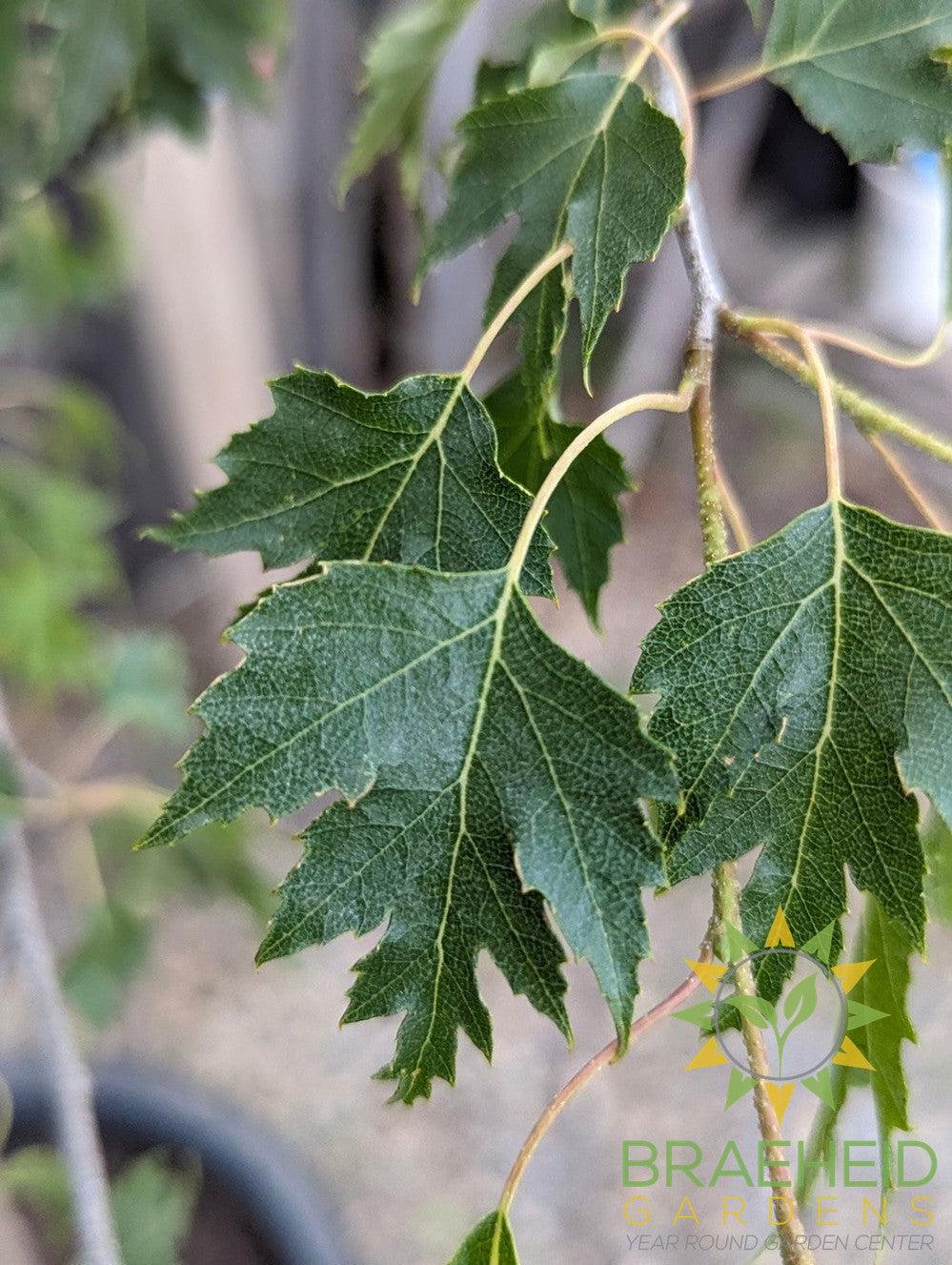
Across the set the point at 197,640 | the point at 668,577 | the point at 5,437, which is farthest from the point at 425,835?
the point at 197,640

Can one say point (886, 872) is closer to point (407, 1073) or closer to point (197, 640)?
point (407, 1073)

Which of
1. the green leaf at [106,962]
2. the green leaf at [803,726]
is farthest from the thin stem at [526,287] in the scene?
the green leaf at [106,962]

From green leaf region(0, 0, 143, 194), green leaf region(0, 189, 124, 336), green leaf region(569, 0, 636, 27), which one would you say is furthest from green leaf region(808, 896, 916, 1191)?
green leaf region(0, 189, 124, 336)

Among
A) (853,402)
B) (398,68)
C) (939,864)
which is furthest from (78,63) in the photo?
(939,864)

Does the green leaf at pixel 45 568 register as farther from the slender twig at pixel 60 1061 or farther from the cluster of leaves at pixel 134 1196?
the cluster of leaves at pixel 134 1196

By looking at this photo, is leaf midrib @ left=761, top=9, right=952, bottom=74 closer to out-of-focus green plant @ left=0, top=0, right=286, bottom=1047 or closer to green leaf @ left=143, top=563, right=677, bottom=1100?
green leaf @ left=143, top=563, right=677, bottom=1100
